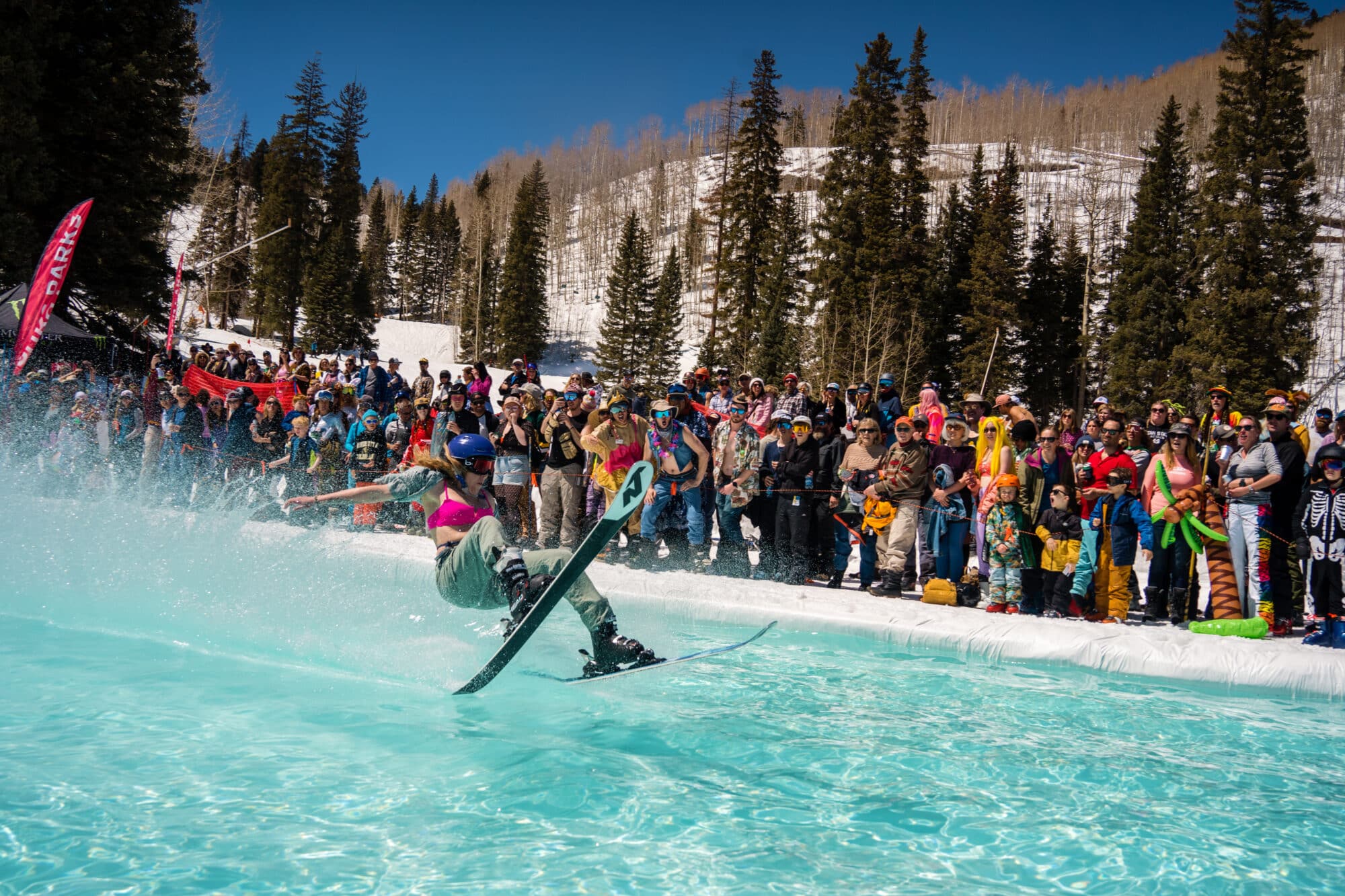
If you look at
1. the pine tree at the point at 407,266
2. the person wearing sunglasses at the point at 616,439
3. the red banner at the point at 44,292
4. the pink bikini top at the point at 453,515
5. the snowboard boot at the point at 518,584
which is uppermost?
the pine tree at the point at 407,266

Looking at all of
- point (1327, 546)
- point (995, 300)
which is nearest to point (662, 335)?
point (995, 300)

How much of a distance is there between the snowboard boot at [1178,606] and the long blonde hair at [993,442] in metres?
1.87

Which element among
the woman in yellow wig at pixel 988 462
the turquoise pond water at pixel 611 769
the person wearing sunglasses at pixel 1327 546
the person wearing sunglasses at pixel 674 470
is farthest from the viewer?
the person wearing sunglasses at pixel 674 470

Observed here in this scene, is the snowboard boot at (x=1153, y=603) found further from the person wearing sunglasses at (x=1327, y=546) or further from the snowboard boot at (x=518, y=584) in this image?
the snowboard boot at (x=518, y=584)

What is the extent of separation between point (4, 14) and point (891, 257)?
29231 millimetres

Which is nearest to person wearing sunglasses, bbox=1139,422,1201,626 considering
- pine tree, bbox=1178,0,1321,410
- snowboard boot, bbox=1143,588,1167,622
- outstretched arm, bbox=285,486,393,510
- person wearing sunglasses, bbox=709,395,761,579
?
snowboard boot, bbox=1143,588,1167,622

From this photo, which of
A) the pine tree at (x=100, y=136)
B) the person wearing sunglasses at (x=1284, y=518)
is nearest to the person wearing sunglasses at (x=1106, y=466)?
the person wearing sunglasses at (x=1284, y=518)

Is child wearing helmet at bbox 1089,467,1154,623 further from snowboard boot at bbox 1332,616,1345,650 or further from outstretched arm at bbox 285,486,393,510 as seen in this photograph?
outstretched arm at bbox 285,486,393,510

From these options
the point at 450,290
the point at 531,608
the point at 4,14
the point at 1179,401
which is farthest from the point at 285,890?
the point at 450,290

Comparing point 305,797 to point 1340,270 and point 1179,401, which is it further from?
point 1340,270

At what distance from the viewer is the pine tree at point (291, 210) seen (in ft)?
168

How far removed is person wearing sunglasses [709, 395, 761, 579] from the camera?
31.2 feet

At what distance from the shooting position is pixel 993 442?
8.81 metres

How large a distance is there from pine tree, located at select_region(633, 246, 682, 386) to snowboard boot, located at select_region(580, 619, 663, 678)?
4136 cm
